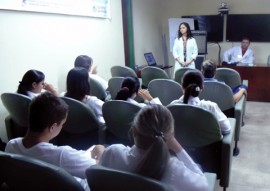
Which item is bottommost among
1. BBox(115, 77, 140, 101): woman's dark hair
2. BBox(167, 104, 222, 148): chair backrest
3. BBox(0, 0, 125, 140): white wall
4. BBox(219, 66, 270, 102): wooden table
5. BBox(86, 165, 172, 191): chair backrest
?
BBox(219, 66, 270, 102): wooden table

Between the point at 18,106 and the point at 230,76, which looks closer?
the point at 18,106

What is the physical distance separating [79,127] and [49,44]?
152cm

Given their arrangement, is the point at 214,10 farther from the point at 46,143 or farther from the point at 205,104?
the point at 46,143

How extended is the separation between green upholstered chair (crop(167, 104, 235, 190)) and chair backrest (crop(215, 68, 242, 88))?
5.07 ft

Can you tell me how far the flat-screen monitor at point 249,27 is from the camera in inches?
236

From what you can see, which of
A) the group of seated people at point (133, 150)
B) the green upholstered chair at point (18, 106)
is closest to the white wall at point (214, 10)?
the green upholstered chair at point (18, 106)

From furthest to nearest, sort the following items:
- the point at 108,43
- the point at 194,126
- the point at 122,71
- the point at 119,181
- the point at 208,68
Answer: the point at 108,43
the point at 122,71
the point at 208,68
the point at 194,126
the point at 119,181

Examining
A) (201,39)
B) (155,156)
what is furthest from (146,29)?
(155,156)

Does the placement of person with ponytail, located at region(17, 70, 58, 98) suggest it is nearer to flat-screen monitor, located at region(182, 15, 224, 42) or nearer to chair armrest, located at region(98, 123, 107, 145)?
chair armrest, located at region(98, 123, 107, 145)

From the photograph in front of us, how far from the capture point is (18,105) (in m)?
2.21

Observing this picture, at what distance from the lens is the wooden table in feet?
15.9

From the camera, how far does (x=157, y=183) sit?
0.90m

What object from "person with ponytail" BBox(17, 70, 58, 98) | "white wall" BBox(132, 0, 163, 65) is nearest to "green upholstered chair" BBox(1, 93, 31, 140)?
"person with ponytail" BBox(17, 70, 58, 98)

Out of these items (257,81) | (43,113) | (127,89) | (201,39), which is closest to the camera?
(43,113)
